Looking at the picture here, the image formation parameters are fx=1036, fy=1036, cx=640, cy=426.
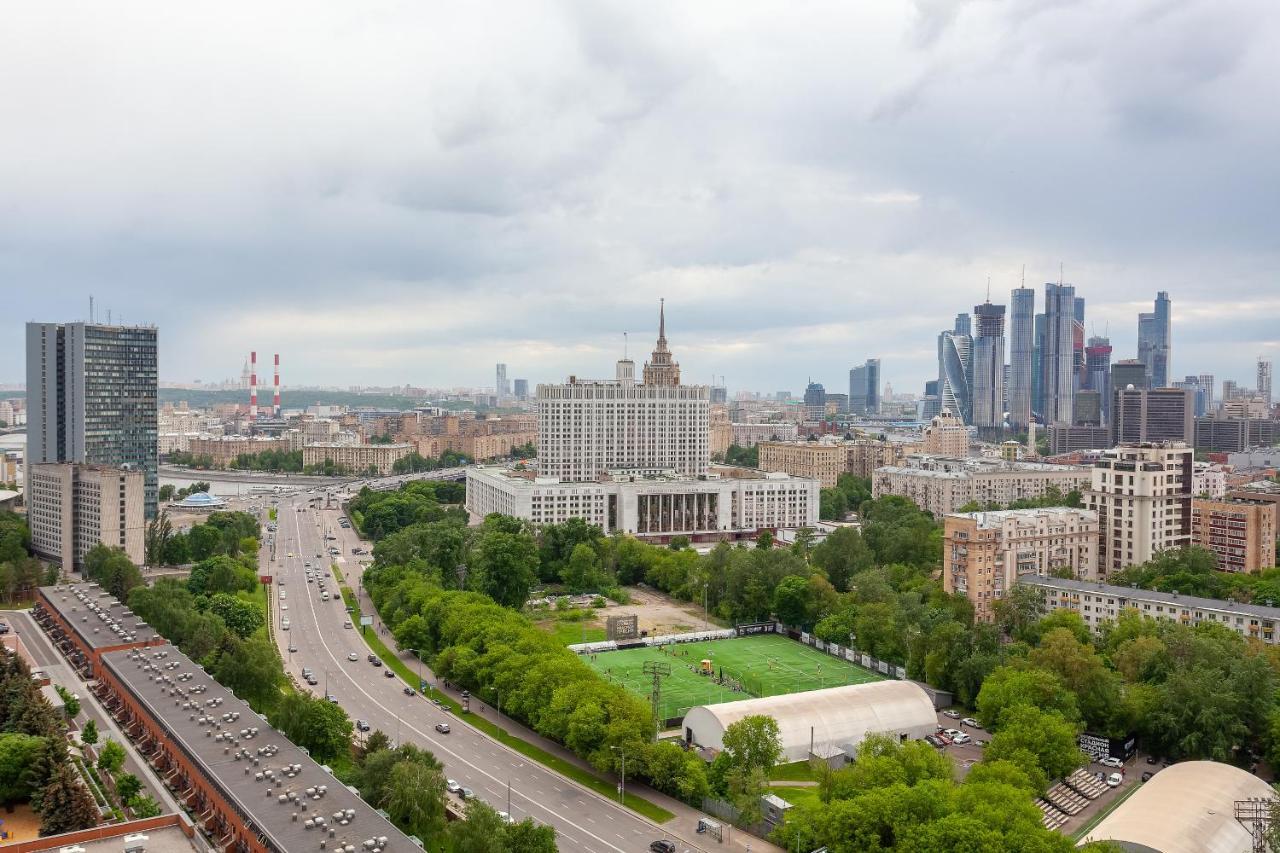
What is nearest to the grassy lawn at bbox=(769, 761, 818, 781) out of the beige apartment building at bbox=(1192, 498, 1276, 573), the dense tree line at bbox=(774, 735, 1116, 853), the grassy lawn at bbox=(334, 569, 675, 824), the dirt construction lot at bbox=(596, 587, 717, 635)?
the dense tree line at bbox=(774, 735, 1116, 853)

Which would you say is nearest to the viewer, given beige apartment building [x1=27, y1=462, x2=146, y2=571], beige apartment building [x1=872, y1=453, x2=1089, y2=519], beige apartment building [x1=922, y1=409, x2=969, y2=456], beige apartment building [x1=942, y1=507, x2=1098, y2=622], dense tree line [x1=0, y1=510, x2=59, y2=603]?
beige apartment building [x1=942, y1=507, x2=1098, y2=622]

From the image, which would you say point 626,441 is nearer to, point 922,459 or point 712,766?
point 922,459

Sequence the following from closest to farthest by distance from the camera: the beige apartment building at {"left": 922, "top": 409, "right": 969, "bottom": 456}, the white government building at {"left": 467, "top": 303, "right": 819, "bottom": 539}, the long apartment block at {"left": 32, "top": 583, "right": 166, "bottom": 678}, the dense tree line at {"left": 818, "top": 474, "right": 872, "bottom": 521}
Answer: the long apartment block at {"left": 32, "top": 583, "right": 166, "bottom": 678} → the white government building at {"left": 467, "top": 303, "right": 819, "bottom": 539} → the dense tree line at {"left": 818, "top": 474, "right": 872, "bottom": 521} → the beige apartment building at {"left": 922, "top": 409, "right": 969, "bottom": 456}

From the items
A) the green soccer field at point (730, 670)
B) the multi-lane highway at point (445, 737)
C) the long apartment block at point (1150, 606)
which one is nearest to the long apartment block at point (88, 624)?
the multi-lane highway at point (445, 737)

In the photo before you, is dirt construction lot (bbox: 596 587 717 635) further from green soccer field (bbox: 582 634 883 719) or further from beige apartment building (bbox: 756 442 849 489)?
beige apartment building (bbox: 756 442 849 489)

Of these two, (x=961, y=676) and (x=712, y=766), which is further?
(x=961, y=676)

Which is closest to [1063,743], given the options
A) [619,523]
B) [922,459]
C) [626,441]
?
[619,523]

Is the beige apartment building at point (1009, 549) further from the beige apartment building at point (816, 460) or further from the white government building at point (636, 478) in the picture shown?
the beige apartment building at point (816, 460)
